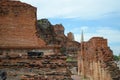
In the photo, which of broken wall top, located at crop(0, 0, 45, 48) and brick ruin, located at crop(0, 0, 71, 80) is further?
broken wall top, located at crop(0, 0, 45, 48)

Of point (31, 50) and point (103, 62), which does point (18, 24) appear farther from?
point (103, 62)

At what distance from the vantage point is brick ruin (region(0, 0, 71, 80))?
1422 centimetres

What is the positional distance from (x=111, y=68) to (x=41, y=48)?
6.25 metres

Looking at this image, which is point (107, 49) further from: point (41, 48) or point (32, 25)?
point (41, 48)

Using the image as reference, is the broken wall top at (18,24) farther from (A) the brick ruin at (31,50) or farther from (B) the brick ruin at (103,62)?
(B) the brick ruin at (103,62)

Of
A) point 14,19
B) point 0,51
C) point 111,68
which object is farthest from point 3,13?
point 111,68

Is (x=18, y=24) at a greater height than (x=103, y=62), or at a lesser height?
greater


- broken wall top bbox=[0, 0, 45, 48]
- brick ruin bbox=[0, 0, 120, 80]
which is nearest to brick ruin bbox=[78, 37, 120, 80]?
brick ruin bbox=[0, 0, 120, 80]

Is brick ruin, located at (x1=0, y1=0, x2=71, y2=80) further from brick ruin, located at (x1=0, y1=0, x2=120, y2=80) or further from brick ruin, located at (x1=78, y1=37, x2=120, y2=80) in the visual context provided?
brick ruin, located at (x1=78, y1=37, x2=120, y2=80)

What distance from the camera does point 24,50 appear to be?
16.4m

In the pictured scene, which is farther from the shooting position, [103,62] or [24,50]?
[103,62]

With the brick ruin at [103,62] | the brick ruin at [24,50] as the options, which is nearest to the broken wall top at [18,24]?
the brick ruin at [24,50]

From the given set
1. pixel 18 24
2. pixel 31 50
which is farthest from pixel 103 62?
pixel 31 50

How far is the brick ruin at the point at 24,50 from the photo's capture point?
14219 mm
